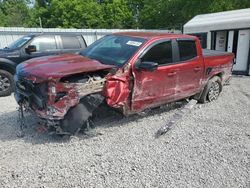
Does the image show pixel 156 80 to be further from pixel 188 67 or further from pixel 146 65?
pixel 188 67

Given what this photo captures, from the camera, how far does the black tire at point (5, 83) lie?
278 inches

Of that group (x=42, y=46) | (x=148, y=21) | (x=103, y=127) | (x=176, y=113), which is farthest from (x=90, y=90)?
(x=148, y=21)

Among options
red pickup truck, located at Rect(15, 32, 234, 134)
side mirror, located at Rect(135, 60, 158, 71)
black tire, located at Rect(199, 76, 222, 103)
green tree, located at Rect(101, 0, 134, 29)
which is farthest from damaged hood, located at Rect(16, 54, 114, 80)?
green tree, located at Rect(101, 0, 134, 29)

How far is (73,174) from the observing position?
10.4 ft

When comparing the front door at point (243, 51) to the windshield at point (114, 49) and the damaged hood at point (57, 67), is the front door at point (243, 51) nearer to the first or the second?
the windshield at point (114, 49)

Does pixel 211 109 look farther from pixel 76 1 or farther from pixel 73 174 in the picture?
pixel 76 1

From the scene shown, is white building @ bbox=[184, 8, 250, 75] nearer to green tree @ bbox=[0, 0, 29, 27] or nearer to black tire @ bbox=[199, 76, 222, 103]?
black tire @ bbox=[199, 76, 222, 103]

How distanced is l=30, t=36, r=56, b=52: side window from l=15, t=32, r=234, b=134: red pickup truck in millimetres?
3119

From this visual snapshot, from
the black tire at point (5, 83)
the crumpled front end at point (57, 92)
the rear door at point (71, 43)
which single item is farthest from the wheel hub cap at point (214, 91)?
the black tire at point (5, 83)

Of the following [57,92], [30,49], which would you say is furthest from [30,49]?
[57,92]

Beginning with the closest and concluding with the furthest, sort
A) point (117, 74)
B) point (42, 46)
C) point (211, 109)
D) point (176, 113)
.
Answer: point (117, 74)
point (176, 113)
point (211, 109)
point (42, 46)

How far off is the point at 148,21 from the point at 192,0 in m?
7.99

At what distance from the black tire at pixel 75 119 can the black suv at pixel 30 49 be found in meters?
4.12

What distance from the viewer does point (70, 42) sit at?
8172 mm
